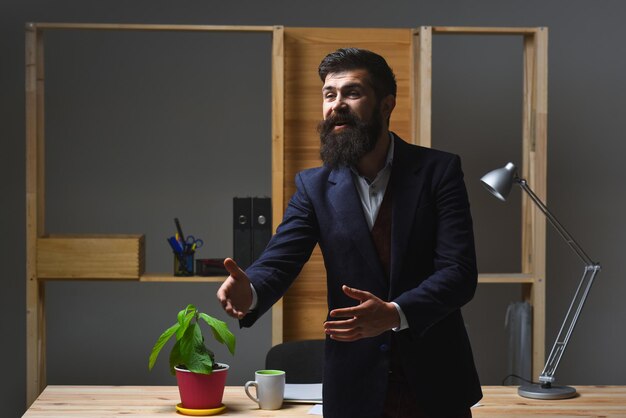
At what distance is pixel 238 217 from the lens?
12.7ft

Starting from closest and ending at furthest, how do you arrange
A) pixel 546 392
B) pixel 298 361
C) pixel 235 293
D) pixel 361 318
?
pixel 361 318, pixel 235 293, pixel 546 392, pixel 298 361

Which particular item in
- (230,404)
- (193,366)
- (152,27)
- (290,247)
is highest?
(152,27)

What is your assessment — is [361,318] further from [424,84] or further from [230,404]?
[424,84]

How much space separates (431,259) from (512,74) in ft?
10.1

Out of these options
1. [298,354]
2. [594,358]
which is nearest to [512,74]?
[594,358]

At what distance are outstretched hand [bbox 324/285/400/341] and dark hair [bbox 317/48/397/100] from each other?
20.5 inches

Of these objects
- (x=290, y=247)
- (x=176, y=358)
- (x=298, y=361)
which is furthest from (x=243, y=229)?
(x=290, y=247)

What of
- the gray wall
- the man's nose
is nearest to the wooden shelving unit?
the gray wall

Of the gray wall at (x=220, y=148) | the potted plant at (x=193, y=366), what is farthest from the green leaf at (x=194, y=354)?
the gray wall at (x=220, y=148)

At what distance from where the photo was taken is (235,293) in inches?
72.9

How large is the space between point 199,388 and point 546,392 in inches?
43.4

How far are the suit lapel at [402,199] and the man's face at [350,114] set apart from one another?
0.27 feet

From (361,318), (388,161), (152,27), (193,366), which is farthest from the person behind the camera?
(152,27)

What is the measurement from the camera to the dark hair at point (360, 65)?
1.99 metres
